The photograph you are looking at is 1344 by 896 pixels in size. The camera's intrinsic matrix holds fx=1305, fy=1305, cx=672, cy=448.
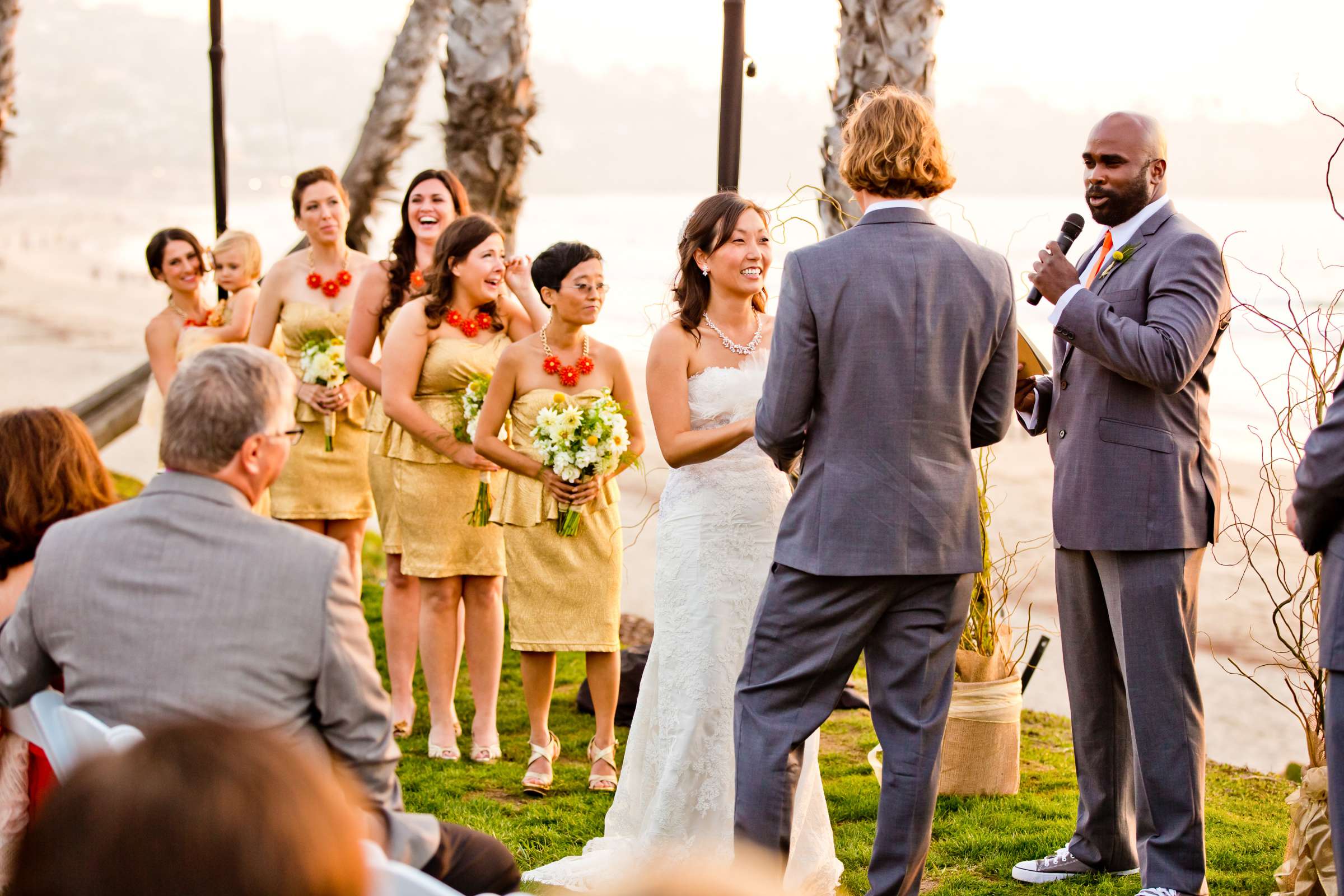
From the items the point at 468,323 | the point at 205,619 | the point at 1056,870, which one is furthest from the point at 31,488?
the point at 1056,870

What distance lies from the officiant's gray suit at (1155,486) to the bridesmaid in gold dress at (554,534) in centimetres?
194

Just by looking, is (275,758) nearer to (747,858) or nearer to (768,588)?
(747,858)

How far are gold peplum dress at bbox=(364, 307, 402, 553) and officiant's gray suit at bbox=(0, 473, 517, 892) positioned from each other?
3.34 metres

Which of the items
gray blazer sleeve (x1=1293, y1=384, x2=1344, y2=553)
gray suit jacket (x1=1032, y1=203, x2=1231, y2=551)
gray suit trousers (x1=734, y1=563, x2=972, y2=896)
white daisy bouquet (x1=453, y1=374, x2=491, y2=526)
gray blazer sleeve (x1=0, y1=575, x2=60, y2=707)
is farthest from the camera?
white daisy bouquet (x1=453, y1=374, x2=491, y2=526)

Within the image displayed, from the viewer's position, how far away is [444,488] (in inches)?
226

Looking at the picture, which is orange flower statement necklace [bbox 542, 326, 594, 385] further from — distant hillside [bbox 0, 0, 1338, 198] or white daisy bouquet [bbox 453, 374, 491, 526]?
distant hillside [bbox 0, 0, 1338, 198]

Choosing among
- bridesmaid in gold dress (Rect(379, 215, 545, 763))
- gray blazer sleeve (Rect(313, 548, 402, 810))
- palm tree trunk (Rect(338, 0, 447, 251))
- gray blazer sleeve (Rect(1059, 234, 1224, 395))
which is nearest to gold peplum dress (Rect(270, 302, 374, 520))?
bridesmaid in gold dress (Rect(379, 215, 545, 763))

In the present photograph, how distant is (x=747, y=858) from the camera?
1.26 m

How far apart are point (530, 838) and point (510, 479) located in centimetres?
141

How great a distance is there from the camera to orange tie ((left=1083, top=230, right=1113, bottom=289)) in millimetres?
4086

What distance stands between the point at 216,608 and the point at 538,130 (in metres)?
67.0

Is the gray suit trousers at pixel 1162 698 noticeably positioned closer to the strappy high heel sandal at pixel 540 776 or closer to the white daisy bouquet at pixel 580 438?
the white daisy bouquet at pixel 580 438

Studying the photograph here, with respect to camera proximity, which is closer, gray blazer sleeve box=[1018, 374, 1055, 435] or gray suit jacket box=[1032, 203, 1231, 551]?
gray suit jacket box=[1032, 203, 1231, 551]

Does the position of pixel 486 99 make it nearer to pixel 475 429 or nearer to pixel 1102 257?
pixel 475 429
